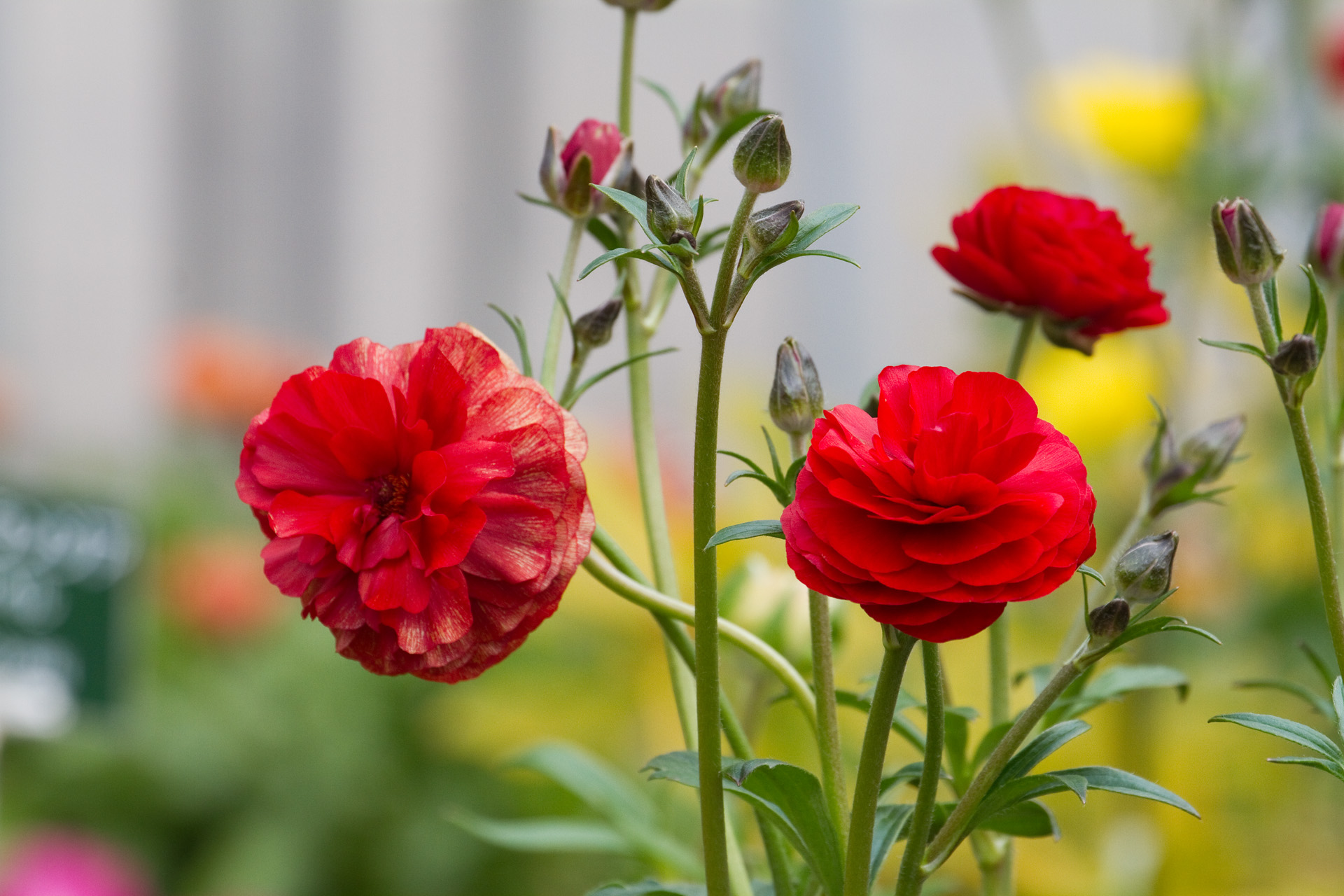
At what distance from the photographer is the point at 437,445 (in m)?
0.16

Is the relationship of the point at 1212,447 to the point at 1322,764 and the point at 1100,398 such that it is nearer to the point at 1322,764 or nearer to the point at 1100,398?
the point at 1322,764

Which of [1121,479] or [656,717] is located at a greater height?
[1121,479]

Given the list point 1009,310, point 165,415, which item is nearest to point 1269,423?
point 1009,310

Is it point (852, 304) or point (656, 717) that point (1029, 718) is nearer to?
point (656, 717)

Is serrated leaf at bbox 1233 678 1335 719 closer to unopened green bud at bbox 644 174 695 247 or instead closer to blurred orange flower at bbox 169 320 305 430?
unopened green bud at bbox 644 174 695 247

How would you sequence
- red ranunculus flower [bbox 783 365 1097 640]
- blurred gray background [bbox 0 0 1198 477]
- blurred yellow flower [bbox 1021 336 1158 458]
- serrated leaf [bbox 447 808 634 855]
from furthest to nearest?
blurred gray background [bbox 0 0 1198 477]
blurred yellow flower [bbox 1021 336 1158 458]
serrated leaf [bbox 447 808 634 855]
red ranunculus flower [bbox 783 365 1097 640]

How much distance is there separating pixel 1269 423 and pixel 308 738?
0.65 metres

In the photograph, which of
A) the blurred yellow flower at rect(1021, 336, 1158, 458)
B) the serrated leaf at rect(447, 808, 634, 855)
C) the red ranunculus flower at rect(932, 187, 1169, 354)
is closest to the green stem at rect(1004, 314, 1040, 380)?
the red ranunculus flower at rect(932, 187, 1169, 354)

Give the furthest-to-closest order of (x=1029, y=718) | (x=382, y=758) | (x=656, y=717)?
(x=382, y=758) → (x=656, y=717) → (x=1029, y=718)

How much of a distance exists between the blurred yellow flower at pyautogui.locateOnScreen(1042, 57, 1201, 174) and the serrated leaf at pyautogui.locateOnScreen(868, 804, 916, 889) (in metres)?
0.51

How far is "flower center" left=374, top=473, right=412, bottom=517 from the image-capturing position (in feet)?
0.52

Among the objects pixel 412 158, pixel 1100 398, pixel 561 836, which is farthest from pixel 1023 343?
pixel 412 158

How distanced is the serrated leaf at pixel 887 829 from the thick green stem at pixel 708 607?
0.08ft

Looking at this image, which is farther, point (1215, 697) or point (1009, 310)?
point (1215, 697)
